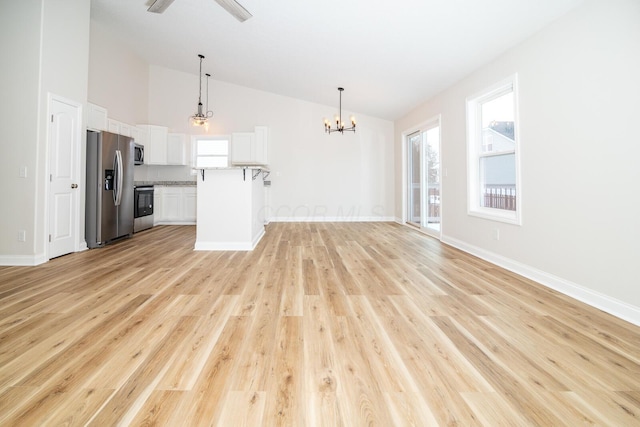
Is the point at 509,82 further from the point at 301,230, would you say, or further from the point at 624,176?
the point at 301,230

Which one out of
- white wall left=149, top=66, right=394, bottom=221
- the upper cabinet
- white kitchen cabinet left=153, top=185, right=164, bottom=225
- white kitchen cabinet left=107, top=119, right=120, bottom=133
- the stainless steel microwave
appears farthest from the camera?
white wall left=149, top=66, right=394, bottom=221

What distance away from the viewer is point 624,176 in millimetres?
2076

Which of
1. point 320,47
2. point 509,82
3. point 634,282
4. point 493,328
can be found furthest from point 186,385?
point 320,47

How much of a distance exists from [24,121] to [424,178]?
20.3 feet

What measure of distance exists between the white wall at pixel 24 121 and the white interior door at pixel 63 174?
134mm

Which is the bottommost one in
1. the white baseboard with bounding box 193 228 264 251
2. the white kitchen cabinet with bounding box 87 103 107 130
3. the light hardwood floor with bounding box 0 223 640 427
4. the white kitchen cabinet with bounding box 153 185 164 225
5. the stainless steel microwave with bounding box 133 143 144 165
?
the light hardwood floor with bounding box 0 223 640 427

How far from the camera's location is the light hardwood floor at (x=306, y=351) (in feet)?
3.74

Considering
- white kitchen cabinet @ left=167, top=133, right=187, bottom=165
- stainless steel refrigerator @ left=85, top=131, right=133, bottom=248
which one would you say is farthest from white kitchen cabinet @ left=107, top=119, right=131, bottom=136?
stainless steel refrigerator @ left=85, top=131, right=133, bottom=248

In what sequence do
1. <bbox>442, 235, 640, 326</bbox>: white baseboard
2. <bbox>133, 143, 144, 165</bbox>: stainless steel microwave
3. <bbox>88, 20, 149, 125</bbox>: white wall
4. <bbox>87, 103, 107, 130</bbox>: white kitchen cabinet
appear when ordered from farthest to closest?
<bbox>133, 143, 144, 165</bbox>: stainless steel microwave < <bbox>88, 20, 149, 125</bbox>: white wall < <bbox>87, 103, 107, 130</bbox>: white kitchen cabinet < <bbox>442, 235, 640, 326</bbox>: white baseboard

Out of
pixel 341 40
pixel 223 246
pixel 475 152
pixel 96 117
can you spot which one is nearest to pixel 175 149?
pixel 96 117

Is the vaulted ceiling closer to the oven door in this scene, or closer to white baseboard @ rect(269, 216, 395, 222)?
white baseboard @ rect(269, 216, 395, 222)

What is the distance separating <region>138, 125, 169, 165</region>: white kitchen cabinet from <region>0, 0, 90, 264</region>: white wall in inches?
131

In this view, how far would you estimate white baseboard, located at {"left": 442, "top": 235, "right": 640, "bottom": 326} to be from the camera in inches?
79.3

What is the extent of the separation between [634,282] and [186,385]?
290 centimetres
